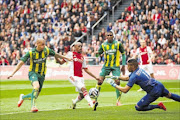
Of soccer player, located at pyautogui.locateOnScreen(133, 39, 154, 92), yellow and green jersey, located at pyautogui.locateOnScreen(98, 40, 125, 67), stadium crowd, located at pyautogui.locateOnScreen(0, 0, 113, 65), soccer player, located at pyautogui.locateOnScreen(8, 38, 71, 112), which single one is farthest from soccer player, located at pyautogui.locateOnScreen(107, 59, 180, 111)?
stadium crowd, located at pyautogui.locateOnScreen(0, 0, 113, 65)

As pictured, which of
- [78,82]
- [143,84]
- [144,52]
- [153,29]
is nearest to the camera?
[143,84]

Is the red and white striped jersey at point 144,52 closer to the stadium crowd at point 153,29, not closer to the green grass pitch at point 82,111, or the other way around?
the green grass pitch at point 82,111

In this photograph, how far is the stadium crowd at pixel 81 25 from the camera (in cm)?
2991

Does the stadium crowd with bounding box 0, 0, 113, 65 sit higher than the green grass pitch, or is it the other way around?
the stadium crowd with bounding box 0, 0, 113, 65

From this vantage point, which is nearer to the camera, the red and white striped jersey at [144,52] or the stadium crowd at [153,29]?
the red and white striped jersey at [144,52]

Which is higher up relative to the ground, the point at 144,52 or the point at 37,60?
the point at 37,60

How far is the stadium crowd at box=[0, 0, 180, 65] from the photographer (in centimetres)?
2991

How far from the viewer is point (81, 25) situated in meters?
34.2

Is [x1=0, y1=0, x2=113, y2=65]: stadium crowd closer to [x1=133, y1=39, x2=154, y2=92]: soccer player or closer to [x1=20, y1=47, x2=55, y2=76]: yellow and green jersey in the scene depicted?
[x1=133, y1=39, x2=154, y2=92]: soccer player

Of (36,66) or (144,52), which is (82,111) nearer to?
(36,66)

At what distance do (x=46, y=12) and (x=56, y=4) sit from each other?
42.4 inches

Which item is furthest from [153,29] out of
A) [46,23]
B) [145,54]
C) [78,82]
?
[78,82]

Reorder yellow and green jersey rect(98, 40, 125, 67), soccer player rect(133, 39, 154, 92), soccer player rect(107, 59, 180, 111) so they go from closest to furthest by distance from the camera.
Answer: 1. soccer player rect(107, 59, 180, 111)
2. yellow and green jersey rect(98, 40, 125, 67)
3. soccer player rect(133, 39, 154, 92)

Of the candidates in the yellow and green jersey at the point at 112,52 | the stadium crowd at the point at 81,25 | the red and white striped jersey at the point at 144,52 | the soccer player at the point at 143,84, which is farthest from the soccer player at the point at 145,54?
the soccer player at the point at 143,84
